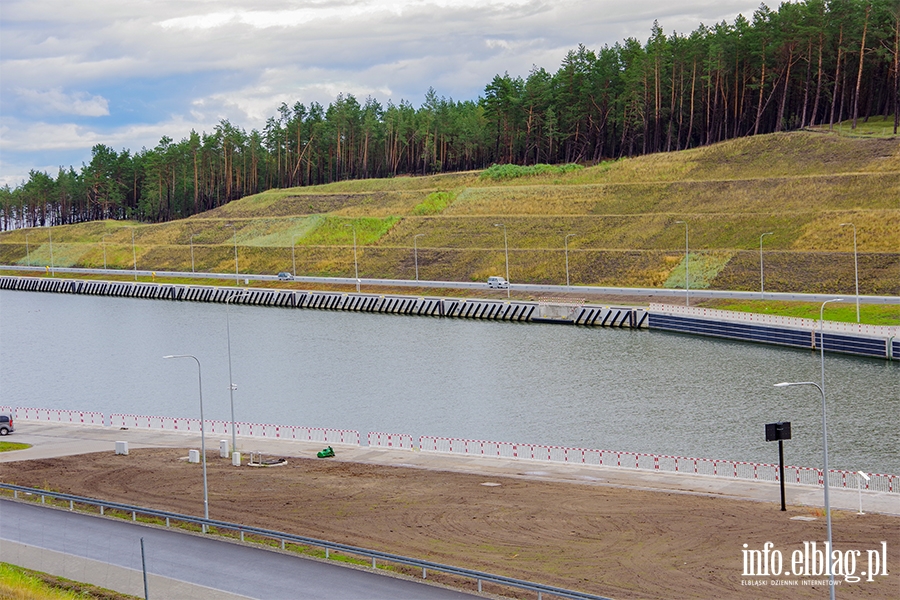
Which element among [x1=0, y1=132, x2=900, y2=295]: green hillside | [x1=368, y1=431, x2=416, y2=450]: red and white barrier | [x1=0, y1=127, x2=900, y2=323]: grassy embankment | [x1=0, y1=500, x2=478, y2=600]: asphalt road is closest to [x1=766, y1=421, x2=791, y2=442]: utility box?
[x1=0, y1=500, x2=478, y2=600]: asphalt road

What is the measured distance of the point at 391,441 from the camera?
53531mm

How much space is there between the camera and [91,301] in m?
145

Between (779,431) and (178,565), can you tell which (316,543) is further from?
(779,431)

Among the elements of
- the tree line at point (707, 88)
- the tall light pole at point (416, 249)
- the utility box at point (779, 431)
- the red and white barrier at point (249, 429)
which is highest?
the tree line at point (707, 88)

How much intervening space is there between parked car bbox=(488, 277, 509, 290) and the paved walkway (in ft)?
209

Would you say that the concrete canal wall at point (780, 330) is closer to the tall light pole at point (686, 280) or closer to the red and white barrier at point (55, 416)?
the tall light pole at point (686, 280)

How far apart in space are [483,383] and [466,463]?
86.0ft

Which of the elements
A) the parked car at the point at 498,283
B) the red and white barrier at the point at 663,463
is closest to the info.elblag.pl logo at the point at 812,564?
the red and white barrier at the point at 663,463

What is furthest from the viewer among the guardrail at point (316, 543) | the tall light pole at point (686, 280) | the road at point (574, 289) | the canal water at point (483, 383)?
the tall light pole at point (686, 280)

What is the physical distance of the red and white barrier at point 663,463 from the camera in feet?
138

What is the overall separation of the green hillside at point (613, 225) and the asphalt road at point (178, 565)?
72.9 meters

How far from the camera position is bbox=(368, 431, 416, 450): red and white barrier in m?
52.3

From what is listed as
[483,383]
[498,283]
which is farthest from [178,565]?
[498,283]

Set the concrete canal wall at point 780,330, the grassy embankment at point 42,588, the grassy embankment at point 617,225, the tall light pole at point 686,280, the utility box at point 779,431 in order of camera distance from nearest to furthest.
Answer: the grassy embankment at point 42,588, the utility box at point 779,431, the concrete canal wall at point 780,330, the tall light pole at point 686,280, the grassy embankment at point 617,225
